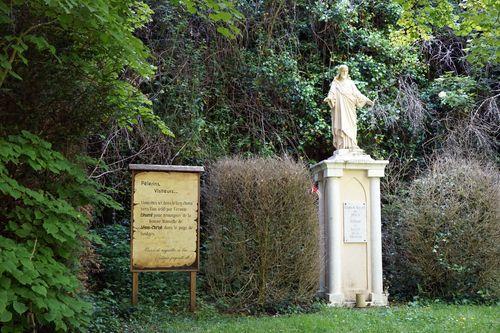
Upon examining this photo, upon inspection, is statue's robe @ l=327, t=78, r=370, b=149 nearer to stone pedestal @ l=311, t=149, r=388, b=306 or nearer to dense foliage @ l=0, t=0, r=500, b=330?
stone pedestal @ l=311, t=149, r=388, b=306

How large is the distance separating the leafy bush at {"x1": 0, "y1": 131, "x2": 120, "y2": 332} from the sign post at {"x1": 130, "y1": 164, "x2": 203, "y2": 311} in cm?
233

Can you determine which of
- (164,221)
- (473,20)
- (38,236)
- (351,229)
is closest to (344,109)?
(351,229)

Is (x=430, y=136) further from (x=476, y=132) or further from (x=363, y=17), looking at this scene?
(x=363, y=17)

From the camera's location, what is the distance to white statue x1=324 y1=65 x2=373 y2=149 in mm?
9859

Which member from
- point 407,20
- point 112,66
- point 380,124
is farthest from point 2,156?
point 380,124

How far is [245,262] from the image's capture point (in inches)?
315

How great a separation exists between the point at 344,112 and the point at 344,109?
0.20ft

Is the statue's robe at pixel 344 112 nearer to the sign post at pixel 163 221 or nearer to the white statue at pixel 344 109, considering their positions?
the white statue at pixel 344 109

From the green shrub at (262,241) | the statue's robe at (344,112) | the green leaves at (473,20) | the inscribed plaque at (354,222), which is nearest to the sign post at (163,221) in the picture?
the green shrub at (262,241)

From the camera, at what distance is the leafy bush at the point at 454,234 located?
948cm

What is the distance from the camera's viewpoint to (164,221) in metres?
7.82

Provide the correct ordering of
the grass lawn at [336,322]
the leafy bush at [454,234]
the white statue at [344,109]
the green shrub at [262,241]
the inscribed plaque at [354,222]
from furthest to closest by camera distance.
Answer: the white statue at [344,109] < the leafy bush at [454,234] < the inscribed plaque at [354,222] < the green shrub at [262,241] < the grass lawn at [336,322]

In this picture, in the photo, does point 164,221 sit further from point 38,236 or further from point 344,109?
point 344,109

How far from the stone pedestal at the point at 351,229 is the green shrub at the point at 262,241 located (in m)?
1.03
